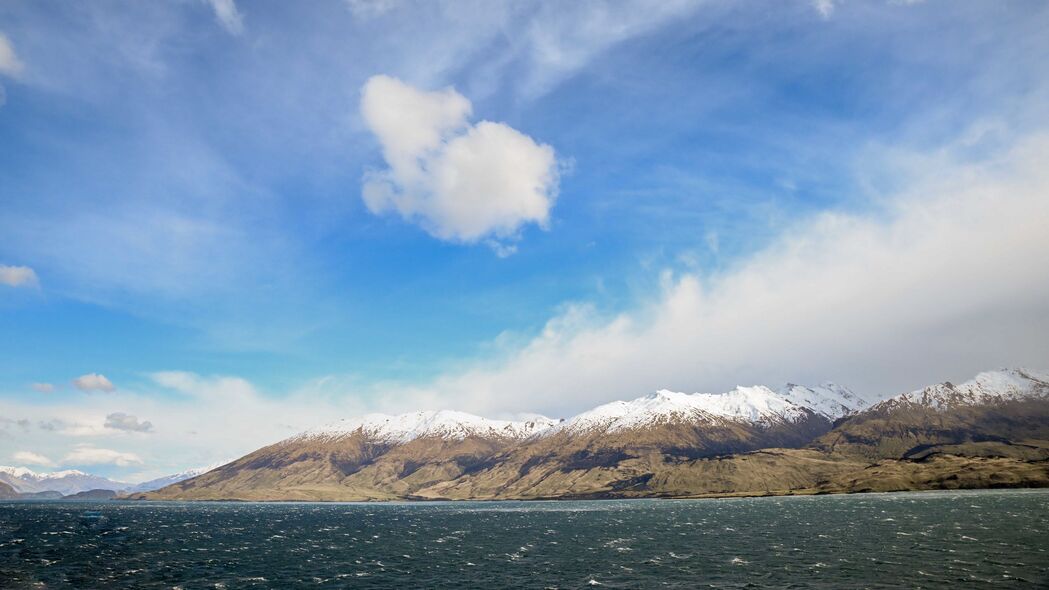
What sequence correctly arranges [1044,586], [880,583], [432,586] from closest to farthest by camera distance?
1. [1044,586]
2. [880,583]
3. [432,586]

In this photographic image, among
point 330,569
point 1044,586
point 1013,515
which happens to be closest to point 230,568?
point 330,569

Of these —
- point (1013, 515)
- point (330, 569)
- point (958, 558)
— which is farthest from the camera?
point (1013, 515)

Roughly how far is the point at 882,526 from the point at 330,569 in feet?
472

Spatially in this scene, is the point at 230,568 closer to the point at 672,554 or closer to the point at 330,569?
the point at 330,569

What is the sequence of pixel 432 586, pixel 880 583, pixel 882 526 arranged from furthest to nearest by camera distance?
1. pixel 882 526
2. pixel 432 586
3. pixel 880 583

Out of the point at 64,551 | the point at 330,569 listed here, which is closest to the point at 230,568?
the point at 330,569

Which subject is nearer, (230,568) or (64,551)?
(230,568)

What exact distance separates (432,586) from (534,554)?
41.1 meters

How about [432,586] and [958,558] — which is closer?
[432,586]

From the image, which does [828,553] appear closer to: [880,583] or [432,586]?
[880,583]

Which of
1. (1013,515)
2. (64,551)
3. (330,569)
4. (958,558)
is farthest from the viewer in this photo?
(1013,515)

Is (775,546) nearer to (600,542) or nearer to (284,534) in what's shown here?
(600,542)

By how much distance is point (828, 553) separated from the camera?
115000 mm

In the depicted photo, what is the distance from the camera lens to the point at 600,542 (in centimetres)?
15038
